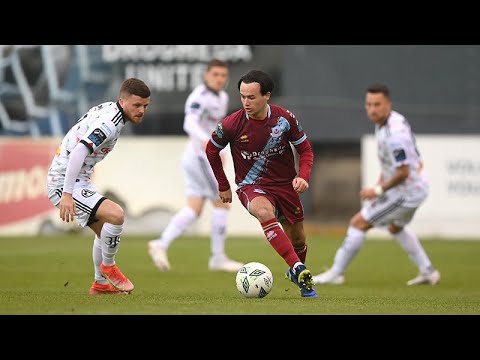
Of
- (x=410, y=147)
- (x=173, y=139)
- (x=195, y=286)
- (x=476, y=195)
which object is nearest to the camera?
(x=195, y=286)

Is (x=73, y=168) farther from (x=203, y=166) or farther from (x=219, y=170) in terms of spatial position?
(x=203, y=166)

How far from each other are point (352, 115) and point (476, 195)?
4092 mm

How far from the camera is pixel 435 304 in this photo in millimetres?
8266

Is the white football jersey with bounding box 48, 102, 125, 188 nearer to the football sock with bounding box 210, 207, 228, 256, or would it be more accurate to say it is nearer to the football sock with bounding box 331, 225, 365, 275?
the football sock with bounding box 331, 225, 365, 275

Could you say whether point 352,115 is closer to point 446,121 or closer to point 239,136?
point 446,121

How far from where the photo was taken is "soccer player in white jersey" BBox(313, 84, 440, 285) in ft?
35.2

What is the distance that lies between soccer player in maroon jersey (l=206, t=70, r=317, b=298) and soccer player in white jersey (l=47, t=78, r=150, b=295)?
2.75 feet

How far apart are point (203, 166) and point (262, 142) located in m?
Answer: 4.07

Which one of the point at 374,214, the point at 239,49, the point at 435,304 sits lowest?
the point at 435,304

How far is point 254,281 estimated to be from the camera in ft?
27.6

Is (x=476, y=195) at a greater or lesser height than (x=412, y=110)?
lesser

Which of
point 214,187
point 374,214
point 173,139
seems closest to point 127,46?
point 173,139

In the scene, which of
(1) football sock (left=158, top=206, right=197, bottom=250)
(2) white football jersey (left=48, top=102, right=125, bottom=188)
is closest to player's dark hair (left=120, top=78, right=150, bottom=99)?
(2) white football jersey (left=48, top=102, right=125, bottom=188)

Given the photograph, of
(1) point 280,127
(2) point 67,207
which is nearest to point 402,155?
(1) point 280,127
